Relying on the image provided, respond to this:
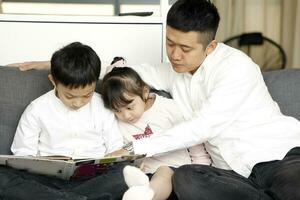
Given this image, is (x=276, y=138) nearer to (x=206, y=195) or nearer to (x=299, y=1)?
(x=206, y=195)

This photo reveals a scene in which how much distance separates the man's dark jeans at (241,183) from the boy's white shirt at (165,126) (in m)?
0.20

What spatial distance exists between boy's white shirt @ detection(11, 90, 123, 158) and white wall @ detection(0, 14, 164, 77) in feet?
2.12

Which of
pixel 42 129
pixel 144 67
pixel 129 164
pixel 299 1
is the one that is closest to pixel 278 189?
pixel 129 164

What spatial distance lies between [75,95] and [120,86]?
0.53ft

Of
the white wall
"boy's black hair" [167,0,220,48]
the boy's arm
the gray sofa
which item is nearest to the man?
"boy's black hair" [167,0,220,48]

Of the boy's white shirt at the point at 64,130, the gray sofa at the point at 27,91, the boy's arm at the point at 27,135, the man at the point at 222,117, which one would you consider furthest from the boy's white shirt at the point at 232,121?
the boy's arm at the point at 27,135

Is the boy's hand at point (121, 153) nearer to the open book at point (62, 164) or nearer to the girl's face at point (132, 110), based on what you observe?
the open book at point (62, 164)

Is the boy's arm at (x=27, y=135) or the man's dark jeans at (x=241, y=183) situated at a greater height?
the boy's arm at (x=27, y=135)

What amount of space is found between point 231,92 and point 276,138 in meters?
0.22

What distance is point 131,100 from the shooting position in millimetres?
1677

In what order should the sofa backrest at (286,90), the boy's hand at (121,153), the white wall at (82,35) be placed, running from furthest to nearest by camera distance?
1. the white wall at (82,35)
2. the sofa backrest at (286,90)
3. the boy's hand at (121,153)

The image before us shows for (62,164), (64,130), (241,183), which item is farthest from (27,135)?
(241,183)

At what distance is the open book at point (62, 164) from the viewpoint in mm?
1386

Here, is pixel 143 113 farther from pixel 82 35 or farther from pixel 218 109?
pixel 82 35
